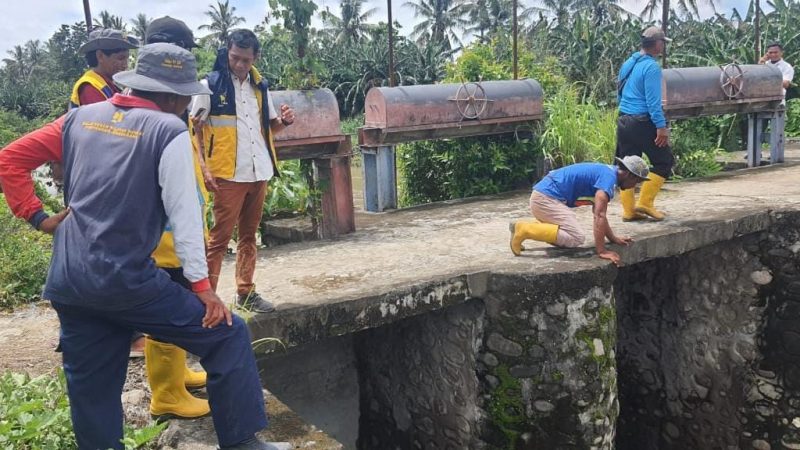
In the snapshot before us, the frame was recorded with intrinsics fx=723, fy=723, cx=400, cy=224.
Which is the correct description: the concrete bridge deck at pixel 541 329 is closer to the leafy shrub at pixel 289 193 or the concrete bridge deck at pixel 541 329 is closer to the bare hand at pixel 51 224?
the leafy shrub at pixel 289 193

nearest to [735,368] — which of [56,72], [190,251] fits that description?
[190,251]

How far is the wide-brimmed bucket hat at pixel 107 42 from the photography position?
Answer: 3.55m

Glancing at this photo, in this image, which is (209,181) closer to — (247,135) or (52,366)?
(247,135)

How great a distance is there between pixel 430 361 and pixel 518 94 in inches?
141

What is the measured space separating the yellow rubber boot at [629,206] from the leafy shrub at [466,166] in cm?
231

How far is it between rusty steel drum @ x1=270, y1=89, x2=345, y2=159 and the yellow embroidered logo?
2.68m

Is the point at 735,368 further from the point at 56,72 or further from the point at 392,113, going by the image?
the point at 56,72

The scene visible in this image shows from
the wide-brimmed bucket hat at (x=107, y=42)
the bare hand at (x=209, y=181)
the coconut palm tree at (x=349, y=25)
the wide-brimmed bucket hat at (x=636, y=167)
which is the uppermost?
the coconut palm tree at (x=349, y=25)

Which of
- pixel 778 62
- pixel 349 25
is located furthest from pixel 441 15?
pixel 778 62

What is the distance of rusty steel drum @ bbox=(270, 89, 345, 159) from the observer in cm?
535

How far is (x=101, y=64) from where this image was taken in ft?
11.9

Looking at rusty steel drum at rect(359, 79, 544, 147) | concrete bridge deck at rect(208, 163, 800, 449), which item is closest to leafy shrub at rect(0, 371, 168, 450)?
concrete bridge deck at rect(208, 163, 800, 449)

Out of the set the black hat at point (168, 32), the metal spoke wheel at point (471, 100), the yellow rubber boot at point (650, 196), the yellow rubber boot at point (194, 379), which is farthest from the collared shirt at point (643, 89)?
the yellow rubber boot at point (194, 379)

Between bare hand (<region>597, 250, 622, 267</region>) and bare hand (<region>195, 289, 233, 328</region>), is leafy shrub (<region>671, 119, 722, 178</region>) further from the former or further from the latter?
bare hand (<region>195, 289, 233, 328</region>)
